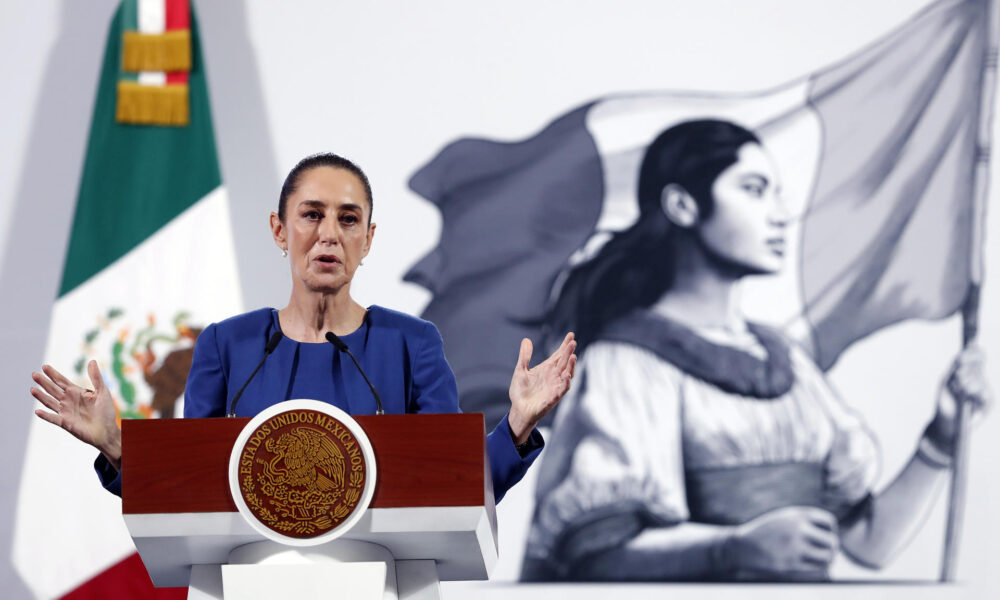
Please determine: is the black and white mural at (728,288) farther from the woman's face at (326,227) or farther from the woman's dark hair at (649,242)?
the woman's face at (326,227)

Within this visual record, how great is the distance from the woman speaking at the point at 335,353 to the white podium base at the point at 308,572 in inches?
14.0

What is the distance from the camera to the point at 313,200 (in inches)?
76.3

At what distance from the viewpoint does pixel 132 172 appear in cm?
388

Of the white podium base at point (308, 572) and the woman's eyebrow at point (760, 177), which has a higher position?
the woman's eyebrow at point (760, 177)

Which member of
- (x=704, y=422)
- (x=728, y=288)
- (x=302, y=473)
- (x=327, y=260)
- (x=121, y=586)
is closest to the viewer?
(x=302, y=473)

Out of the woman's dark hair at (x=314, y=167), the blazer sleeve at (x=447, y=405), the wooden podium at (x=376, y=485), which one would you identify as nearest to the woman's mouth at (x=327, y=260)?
the woman's dark hair at (x=314, y=167)

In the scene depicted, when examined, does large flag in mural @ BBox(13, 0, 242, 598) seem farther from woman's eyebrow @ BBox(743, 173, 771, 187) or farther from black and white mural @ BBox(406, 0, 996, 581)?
woman's eyebrow @ BBox(743, 173, 771, 187)

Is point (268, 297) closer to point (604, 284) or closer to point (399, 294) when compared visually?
point (399, 294)

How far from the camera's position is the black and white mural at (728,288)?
3.67 m

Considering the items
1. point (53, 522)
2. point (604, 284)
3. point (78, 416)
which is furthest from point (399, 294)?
point (78, 416)

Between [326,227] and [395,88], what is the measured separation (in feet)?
6.97

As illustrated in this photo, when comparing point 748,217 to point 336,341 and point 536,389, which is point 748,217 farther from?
point 336,341

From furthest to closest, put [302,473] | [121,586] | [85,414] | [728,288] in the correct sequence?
[728,288]
[121,586]
[85,414]
[302,473]

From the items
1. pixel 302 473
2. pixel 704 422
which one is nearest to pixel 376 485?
pixel 302 473
